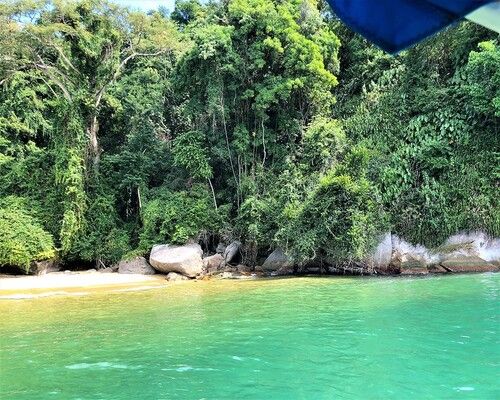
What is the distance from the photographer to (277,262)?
636 inches

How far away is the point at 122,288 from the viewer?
1398 cm

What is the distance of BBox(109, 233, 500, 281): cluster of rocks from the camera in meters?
14.5

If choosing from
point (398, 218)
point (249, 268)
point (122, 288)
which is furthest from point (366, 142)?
point (122, 288)

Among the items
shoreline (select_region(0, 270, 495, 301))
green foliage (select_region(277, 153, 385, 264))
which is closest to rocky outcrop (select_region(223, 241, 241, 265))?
shoreline (select_region(0, 270, 495, 301))

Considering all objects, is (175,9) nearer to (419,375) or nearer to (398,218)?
(398,218)

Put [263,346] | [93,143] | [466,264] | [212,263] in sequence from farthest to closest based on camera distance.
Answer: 1. [93,143]
2. [212,263]
3. [466,264]
4. [263,346]

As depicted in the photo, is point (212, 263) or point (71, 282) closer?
point (71, 282)

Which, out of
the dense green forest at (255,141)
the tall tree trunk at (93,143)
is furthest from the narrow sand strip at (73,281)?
the tall tree trunk at (93,143)

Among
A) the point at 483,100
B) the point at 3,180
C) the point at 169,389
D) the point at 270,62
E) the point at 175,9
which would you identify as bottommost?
the point at 169,389

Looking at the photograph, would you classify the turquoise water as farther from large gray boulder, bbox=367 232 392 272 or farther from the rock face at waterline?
the rock face at waterline

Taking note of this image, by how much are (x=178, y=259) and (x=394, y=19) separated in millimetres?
14759

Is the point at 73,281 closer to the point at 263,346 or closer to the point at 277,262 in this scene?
the point at 277,262

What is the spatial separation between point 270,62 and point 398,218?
268 inches

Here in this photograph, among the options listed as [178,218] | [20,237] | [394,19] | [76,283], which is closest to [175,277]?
[178,218]
